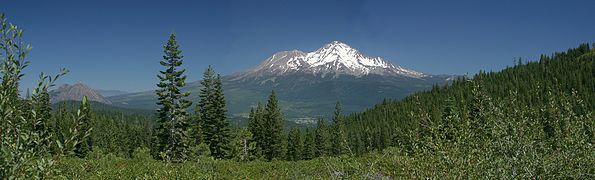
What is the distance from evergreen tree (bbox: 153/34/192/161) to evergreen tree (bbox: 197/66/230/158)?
11.9 metres

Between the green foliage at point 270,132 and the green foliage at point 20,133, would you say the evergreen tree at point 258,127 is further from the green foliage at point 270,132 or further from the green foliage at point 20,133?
the green foliage at point 20,133

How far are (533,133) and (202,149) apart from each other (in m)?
41.8

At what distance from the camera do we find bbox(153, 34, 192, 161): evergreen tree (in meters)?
38.1

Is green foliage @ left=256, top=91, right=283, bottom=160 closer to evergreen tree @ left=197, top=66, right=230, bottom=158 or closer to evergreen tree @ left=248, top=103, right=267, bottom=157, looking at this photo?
evergreen tree @ left=248, top=103, right=267, bottom=157

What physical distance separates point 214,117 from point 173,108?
48.6 feet

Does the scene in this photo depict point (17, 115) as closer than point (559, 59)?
Yes

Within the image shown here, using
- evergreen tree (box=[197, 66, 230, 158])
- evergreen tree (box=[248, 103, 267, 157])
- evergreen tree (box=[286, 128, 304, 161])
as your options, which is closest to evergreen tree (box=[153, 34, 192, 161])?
evergreen tree (box=[197, 66, 230, 158])

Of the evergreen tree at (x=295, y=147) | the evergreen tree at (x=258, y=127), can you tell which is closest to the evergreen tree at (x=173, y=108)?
the evergreen tree at (x=258, y=127)

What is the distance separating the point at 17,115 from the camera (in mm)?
4383

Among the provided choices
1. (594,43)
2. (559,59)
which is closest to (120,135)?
(559,59)

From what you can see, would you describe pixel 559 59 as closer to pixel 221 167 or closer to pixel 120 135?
pixel 120 135

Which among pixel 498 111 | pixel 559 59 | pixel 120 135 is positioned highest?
pixel 559 59

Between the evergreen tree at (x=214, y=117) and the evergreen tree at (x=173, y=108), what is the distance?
469 inches

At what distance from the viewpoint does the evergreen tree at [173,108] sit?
38.1 m
